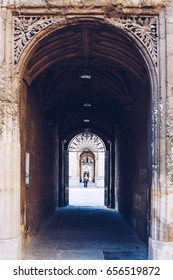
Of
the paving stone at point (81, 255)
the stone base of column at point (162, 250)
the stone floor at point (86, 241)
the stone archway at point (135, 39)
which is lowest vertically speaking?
the stone floor at point (86, 241)

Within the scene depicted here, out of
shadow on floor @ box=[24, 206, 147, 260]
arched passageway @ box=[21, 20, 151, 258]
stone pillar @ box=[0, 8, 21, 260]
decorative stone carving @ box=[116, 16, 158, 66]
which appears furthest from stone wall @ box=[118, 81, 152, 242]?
stone pillar @ box=[0, 8, 21, 260]

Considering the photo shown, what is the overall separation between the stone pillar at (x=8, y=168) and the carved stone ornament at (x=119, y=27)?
9.9 inches

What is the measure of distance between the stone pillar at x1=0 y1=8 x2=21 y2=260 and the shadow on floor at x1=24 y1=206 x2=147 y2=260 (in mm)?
1173

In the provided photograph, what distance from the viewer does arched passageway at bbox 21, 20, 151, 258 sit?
25.5 ft

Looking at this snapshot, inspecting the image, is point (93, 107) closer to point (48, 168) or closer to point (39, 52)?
point (48, 168)

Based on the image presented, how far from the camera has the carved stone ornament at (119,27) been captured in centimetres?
677

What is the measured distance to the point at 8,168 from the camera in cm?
656

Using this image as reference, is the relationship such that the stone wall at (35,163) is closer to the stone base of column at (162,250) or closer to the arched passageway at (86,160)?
the stone base of column at (162,250)

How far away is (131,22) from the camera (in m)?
6.84

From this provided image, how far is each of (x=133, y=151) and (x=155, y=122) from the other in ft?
15.4

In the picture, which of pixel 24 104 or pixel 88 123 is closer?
pixel 24 104

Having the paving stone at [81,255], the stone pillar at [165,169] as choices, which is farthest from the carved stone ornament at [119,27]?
the paving stone at [81,255]

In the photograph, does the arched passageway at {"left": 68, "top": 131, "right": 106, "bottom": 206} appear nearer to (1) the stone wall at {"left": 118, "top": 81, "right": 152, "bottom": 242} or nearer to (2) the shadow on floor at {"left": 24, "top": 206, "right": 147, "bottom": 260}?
(1) the stone wall at {"left": 118, "top": 81, "right": 152, "bottom": 242}
